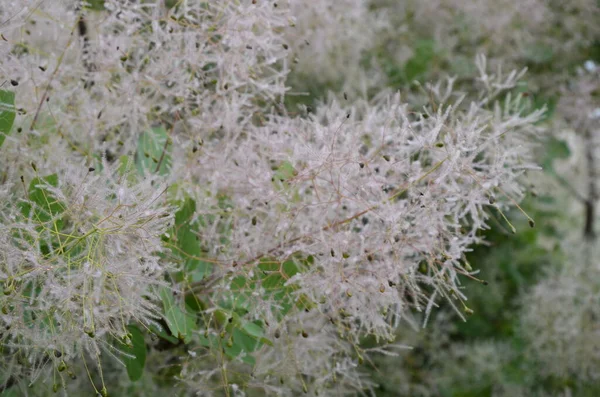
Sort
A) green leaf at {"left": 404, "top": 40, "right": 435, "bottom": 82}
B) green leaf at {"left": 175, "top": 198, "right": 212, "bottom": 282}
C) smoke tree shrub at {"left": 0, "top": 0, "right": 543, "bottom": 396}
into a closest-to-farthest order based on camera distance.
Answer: smoke tree shrub at {"left": 0, "top": 0, "right": 543, "bottom": 396} < green leaf at {"left": 175, "top": 198, "right": 212, "bottom": 282} < green leaf at {"left": 404, "top": 40, "right": 435, "bottom": 82}

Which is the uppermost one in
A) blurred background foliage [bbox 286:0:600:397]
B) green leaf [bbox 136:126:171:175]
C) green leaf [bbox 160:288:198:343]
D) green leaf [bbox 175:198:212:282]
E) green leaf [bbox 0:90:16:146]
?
green leaf [bbox 0:90:16:146]

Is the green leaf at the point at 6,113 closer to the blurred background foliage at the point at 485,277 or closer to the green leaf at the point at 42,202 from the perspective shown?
the green leaf at the point at 42,202

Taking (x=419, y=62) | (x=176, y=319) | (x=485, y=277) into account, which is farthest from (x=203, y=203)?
(x=485, y=277)

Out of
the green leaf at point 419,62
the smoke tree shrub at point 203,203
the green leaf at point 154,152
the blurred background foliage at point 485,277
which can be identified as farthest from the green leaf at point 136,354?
the green leaf at point 419,62

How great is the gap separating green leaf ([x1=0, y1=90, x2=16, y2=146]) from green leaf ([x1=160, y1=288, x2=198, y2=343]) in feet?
0.94

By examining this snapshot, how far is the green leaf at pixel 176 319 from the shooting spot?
868 mm

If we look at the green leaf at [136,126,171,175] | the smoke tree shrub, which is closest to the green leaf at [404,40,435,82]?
the smoke tree shrub

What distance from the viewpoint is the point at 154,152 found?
3.29 ft

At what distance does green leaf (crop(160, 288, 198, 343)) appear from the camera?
0.87 m

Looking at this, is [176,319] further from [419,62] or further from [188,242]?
[419,62]

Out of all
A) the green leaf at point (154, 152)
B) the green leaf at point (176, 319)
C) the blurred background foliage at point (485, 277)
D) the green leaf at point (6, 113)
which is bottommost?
the blurred background foliage at point (485, 277)

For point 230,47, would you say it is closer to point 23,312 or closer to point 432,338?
point 23,312

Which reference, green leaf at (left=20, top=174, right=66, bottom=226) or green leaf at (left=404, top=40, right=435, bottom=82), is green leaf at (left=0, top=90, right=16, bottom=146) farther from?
green leaf at (left=404, top=40, right=435, bottom=82)

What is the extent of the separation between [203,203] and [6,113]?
0.28 metres
